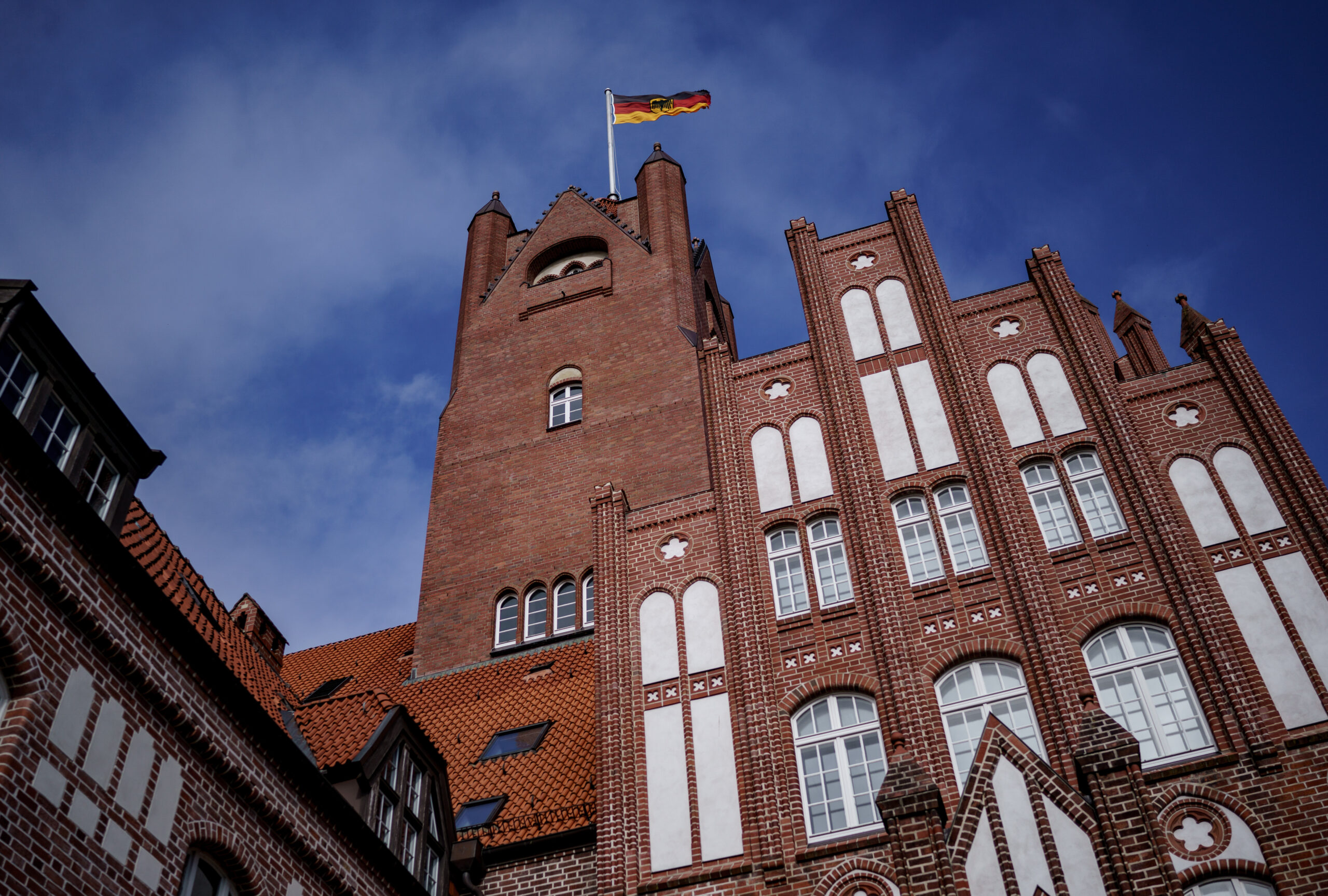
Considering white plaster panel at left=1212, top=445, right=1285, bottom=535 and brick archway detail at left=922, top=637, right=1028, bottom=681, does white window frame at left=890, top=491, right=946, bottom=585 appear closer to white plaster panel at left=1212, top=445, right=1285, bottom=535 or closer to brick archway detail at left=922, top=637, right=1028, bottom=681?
brick archway detail at left=922, top=637, right=1028, bottom=681

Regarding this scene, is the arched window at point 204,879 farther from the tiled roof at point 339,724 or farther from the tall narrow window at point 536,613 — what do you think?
the tall narrow window at point 536,613

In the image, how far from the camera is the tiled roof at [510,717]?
710 inches

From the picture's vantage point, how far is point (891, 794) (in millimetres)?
14062

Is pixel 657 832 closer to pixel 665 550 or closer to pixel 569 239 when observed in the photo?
pixel 665 550

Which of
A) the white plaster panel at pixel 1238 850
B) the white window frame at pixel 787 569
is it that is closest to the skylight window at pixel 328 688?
the white window frame at pixel 787 569

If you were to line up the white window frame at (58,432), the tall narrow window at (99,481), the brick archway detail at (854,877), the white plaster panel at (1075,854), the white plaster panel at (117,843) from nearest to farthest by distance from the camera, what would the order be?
the white plaster panel at (117,843)
the white window frame at (58,432)
the tall narrow window at (99,481)
the white plaster panel at (1075,854)
the brick archway detail at (854,877)

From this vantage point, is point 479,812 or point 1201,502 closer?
point 1201,502

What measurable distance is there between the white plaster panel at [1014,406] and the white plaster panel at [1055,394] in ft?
0.55

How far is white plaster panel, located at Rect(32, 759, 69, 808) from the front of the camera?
1003 cm

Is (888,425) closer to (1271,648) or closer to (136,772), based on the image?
(1271,648)

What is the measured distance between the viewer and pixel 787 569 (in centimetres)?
1772

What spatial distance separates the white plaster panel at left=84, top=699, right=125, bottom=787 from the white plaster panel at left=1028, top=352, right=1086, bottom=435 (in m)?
12.5

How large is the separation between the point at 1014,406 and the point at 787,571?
4164 millimetres

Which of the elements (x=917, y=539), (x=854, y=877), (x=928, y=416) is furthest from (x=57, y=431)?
(x=928, y=416)
